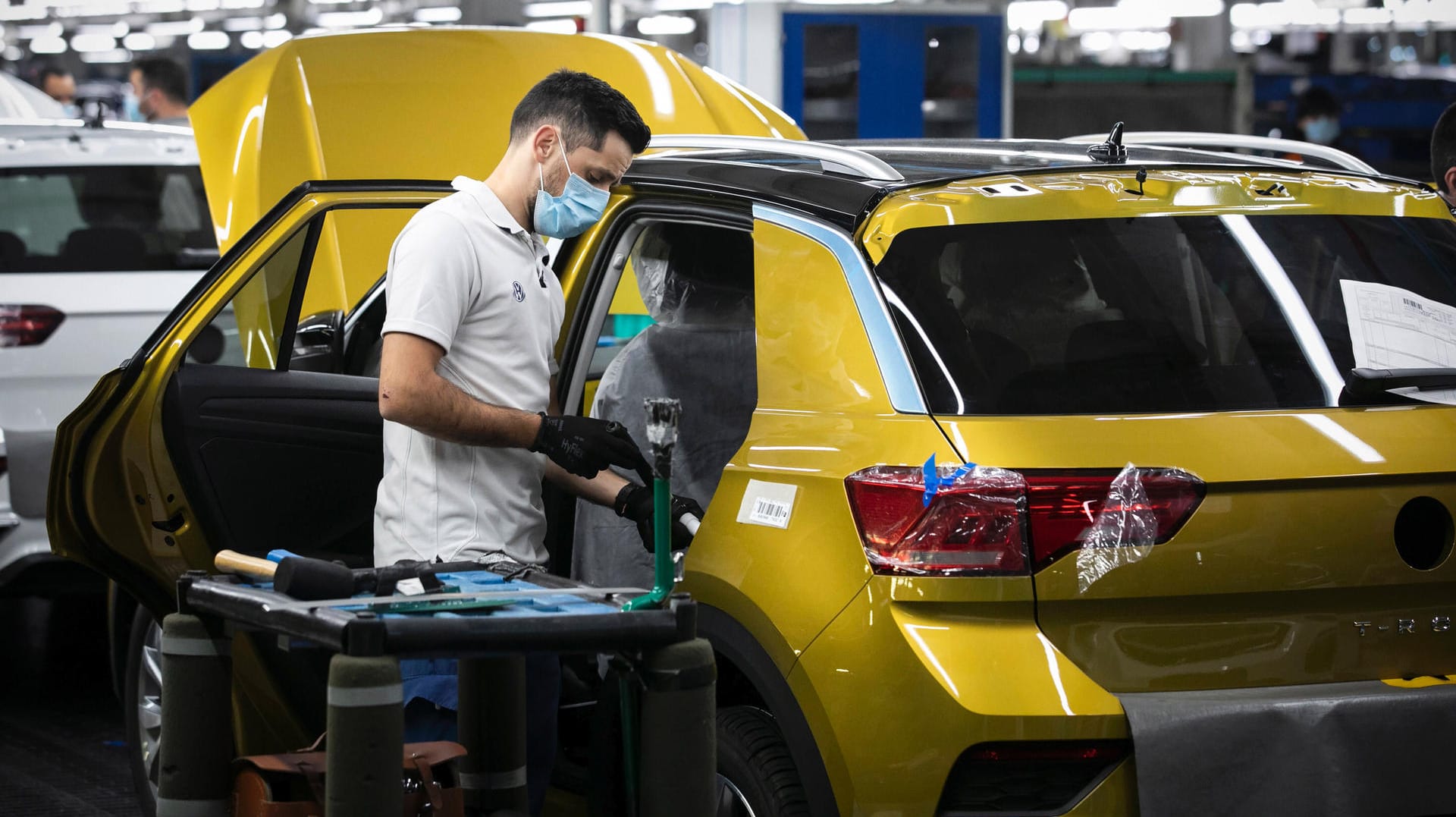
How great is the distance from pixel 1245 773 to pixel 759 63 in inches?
393

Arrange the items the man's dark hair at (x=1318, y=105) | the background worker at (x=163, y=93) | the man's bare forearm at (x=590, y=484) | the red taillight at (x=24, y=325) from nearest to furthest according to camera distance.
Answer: the man's bare forearm at (x=590, y=484), the red taillight at (x=24, y=325), the background worker at (x=163, y=93), the man's dark hair at (x=1318, y=105)

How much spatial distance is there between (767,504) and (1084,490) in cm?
58

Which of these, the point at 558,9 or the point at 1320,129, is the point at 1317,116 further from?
the point at 558,9

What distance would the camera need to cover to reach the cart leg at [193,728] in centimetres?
295

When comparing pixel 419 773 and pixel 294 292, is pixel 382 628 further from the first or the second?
pixel 294 292

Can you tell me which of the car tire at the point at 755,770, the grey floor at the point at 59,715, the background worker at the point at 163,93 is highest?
the background worker at the point at 163,93

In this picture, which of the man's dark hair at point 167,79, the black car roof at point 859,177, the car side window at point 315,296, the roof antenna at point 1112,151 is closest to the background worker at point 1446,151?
the black car roof at point 859,177

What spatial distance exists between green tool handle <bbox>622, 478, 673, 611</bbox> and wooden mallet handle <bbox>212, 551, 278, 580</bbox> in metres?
0.63

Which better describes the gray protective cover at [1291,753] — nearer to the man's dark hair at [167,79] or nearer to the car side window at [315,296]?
the car side window at [315,296]

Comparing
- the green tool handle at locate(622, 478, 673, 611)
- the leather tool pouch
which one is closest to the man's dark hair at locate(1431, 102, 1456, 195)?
the green tool handle at locate(622, 478, 673, 611)

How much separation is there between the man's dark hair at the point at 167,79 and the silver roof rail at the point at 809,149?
8.66 m

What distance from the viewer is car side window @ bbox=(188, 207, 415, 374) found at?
425cm

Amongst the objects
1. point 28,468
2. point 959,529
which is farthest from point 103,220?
point 959,529

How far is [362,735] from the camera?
8.24ft
